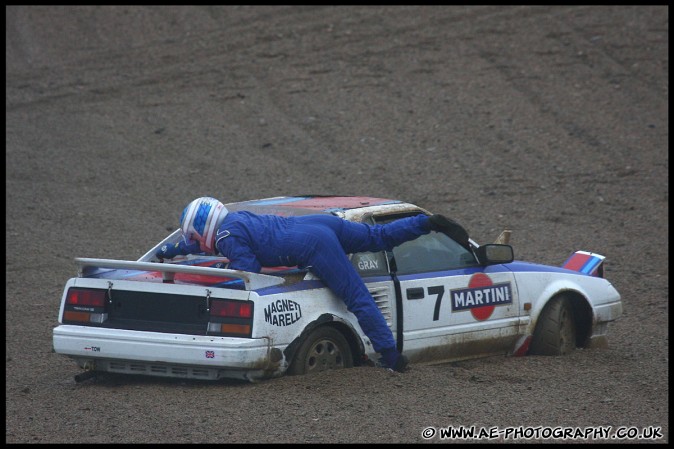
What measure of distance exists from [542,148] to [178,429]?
39.1 ft

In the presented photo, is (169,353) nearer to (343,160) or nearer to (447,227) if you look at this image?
(447,227)

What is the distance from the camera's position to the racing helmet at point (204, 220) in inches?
299

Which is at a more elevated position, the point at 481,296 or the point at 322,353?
the point at 481,296

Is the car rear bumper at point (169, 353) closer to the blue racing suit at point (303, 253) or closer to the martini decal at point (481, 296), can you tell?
the blue racing suit at point (303, 253)

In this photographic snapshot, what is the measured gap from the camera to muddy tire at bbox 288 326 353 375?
7477 millimetres

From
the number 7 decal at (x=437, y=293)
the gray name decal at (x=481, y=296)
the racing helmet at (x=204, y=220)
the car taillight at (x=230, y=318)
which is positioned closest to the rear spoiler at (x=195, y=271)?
the car taillight at (x=230, y=318)

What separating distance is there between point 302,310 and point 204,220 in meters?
0.91

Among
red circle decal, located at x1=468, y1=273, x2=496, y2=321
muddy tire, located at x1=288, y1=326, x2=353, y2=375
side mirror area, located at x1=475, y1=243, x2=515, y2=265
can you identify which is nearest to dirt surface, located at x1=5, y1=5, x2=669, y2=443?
muddy tire, located at x1=288, y1=326, x2=353, y2=375

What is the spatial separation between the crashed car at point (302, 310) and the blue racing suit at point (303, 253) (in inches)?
4.9

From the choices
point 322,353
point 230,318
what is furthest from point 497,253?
point 230,318

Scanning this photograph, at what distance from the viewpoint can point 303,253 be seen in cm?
754

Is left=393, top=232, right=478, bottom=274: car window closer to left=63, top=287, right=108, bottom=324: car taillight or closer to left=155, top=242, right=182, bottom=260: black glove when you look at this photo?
left=155, top=242, right=182, bottom=260: black glove

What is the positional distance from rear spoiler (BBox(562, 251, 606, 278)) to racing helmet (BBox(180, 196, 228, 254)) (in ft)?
11.5

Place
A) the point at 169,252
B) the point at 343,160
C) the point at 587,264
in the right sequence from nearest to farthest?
1. the point at 169,252
2. the point at 587,264
3. the point at 343,160
